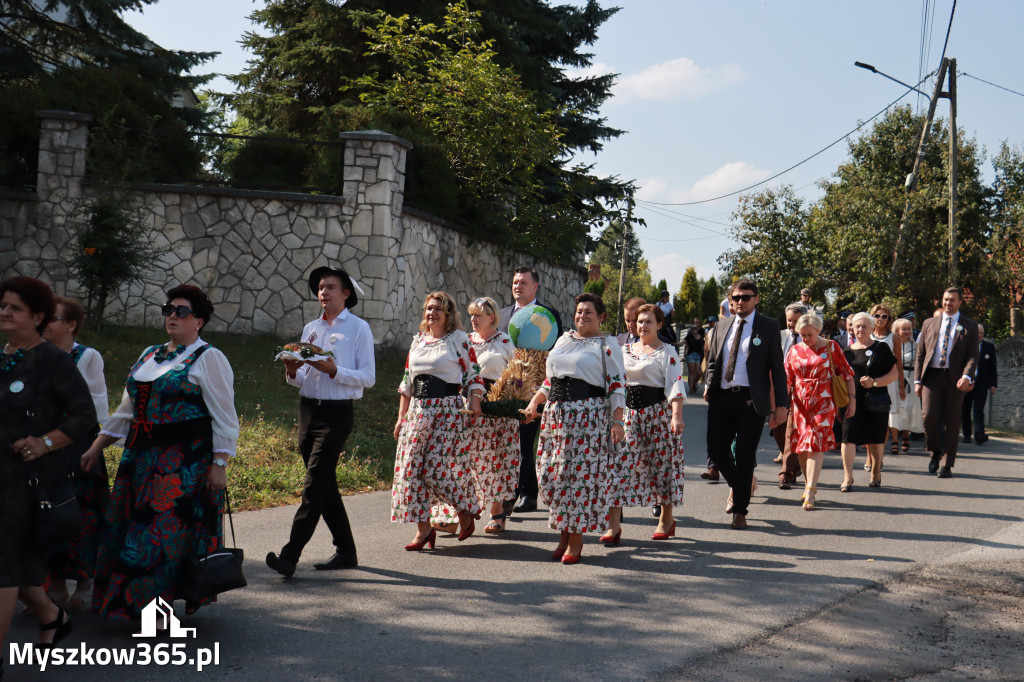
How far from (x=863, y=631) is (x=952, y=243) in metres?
20.6

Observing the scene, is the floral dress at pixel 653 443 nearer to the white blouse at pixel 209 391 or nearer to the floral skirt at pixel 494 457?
the floral skirt at pixel 494 457

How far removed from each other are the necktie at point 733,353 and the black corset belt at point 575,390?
1.91 metres

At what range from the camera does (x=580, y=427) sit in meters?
7.02

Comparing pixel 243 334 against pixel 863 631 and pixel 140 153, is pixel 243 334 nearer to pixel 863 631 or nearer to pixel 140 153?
pixel 140 153

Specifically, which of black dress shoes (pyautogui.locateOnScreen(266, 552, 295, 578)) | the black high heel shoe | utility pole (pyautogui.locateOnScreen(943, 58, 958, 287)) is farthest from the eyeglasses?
utility pole (pyautogui.locateOnScreen(943, 58, 958, 287))

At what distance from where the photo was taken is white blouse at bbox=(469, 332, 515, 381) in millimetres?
8117

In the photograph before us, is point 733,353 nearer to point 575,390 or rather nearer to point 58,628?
point 575,390

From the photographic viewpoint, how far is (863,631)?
212 inches

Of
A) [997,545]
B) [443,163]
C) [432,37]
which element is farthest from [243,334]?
[997,545]

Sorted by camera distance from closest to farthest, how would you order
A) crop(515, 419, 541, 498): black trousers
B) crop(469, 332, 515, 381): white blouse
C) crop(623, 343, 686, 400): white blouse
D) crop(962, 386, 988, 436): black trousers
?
1. crop(623, 343, 686, 400): white blouse
2. crop(469, 332, 515, 381): white blouse
3. crop(515, 419, 541, 498): black trousers
4. crop(962, 386, 988, 436): black trousers

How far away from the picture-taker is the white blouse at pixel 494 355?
320 inches

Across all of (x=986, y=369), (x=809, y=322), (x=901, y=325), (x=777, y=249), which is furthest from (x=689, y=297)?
(x=809, y=322)

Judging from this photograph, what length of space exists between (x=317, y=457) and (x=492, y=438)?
6.88 ft

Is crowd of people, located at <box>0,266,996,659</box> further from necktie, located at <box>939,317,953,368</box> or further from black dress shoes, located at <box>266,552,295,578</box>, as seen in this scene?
necktie, located at <box>939,317,953,368</box>
